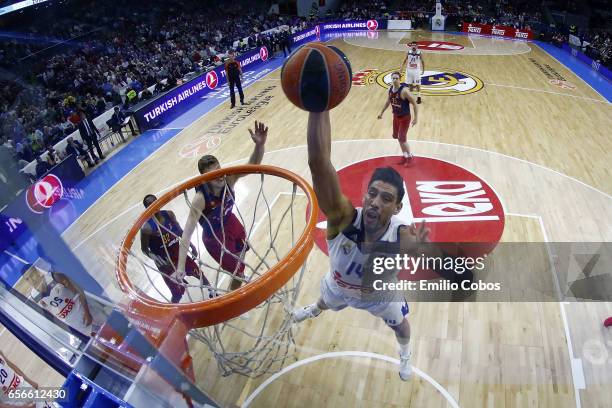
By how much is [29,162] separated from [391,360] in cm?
743

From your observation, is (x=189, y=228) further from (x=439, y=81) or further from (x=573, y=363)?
(x=439, y=81)

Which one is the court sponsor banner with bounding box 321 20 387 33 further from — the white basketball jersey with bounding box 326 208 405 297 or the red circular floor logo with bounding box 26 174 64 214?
the white basketball jersey with bounding box 326 208 405 297

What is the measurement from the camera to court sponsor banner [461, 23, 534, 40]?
1847cm

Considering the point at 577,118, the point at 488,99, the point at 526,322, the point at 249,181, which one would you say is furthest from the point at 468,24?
the point at 526,322

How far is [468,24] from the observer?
2030 cm

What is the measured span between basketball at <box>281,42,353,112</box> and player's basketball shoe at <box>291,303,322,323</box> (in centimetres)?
243

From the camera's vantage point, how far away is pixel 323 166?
6.95 feet

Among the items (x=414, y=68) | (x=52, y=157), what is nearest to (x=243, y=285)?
(x=52, y=157)

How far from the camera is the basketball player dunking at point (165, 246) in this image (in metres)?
3.60

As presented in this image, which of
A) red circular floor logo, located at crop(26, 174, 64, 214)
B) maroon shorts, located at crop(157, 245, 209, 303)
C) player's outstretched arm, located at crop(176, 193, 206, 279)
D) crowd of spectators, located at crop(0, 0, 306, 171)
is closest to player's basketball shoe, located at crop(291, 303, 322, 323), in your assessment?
maroon shorts, located at crop(157, 245, 209, 303)

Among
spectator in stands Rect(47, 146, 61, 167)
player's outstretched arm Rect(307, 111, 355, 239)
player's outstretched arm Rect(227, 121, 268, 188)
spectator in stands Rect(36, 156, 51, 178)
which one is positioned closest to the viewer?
player's outstretched arm Rect(307, 111, 355, 239)

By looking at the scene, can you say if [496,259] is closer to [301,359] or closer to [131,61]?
[301,359]

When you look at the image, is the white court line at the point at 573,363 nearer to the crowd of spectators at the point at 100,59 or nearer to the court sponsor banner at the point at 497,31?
the crowd of spectators at the point at 100,59

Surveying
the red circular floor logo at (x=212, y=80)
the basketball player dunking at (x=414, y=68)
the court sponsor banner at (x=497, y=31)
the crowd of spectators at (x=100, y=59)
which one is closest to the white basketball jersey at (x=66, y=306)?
the crowd of spectators at (x=100, y=59)
